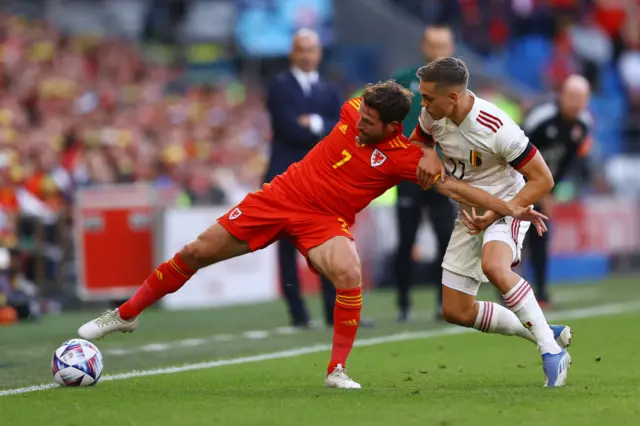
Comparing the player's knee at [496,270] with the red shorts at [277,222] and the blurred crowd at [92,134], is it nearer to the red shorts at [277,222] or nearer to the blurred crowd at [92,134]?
the red shorts at [277,222]

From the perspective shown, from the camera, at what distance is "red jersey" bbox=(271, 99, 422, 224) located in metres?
7.57

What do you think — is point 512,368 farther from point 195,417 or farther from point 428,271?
point 428,271

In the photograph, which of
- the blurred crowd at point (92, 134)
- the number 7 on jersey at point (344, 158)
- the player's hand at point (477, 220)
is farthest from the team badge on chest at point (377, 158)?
the blurred crowd at point (92, 134)

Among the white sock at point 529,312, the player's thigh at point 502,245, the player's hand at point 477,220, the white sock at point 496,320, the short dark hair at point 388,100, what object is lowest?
the white sock at point 496,320

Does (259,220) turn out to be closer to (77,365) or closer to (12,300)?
(77,365)

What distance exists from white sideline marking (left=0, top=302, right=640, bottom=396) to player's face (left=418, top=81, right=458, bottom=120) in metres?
2.44

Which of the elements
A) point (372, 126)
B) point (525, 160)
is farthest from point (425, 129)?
point (525, 160)

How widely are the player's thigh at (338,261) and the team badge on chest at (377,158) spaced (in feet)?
1.47

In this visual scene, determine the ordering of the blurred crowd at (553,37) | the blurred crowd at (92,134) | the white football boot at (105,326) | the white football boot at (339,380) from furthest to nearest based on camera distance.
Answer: the blurred crowd at (553,37), the blurred crowd at (92,134), the white football boot at (105,326), the white football boot at (339,380)

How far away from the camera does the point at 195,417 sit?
6.11 m

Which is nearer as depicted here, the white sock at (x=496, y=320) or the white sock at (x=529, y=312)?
the white sock at (x=529, y=312)

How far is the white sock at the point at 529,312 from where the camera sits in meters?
7.38

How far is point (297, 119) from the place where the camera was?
461 inches

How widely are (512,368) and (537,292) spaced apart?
15.8ft
